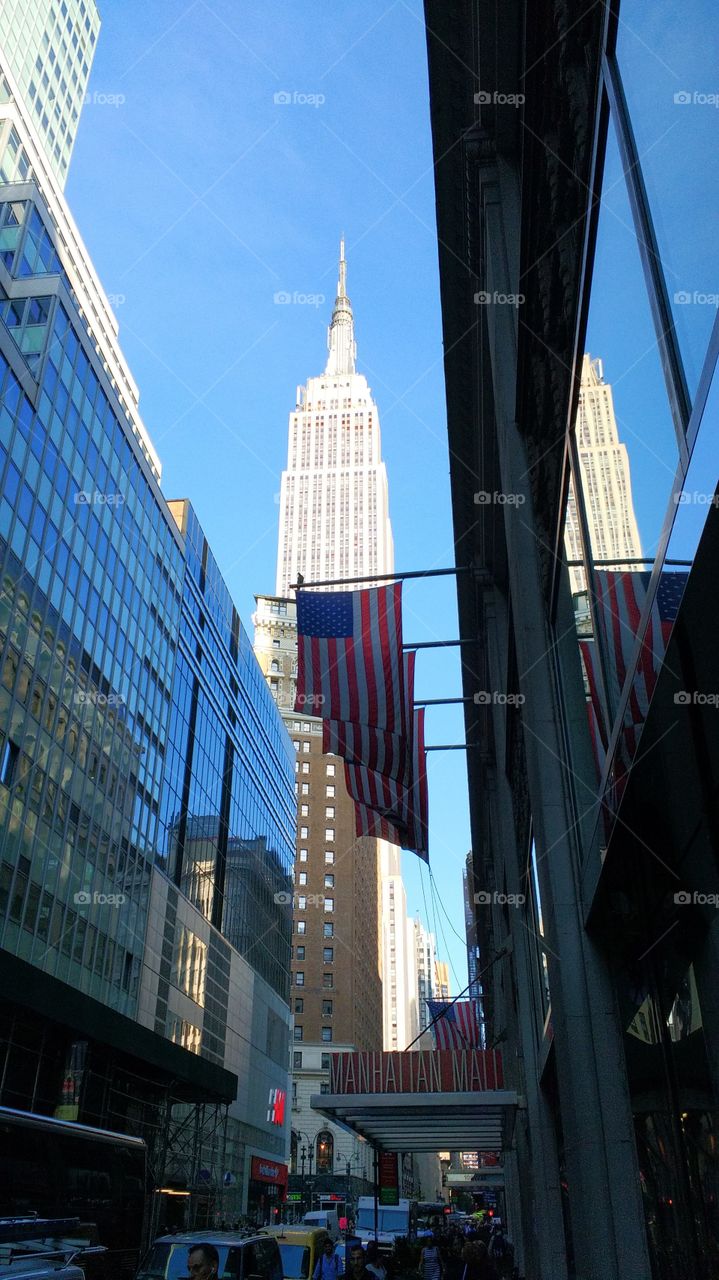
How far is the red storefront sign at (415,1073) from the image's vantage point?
56.2 feet

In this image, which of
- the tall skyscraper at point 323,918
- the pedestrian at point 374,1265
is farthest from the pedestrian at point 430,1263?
the tall skyscraper at point 323,918

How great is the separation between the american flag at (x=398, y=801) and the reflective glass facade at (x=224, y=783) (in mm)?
27592

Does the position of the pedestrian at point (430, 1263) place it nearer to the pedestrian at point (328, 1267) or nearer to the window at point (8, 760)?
the pedestrian at point (328, 1267)

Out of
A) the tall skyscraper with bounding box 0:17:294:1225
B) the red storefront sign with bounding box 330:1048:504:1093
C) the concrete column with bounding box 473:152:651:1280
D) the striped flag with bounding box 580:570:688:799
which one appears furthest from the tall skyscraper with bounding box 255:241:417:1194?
the striped flag with bounding box 580:570:688:799

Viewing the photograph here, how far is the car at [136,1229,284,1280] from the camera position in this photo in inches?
462

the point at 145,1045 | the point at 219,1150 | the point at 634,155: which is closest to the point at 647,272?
the point at 634,155

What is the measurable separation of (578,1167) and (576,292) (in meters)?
7.63

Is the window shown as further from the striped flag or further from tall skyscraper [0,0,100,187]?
tall skyscraper [0,0,100,187]

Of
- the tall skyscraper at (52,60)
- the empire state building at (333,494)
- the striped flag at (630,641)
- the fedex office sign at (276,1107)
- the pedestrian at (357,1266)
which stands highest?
the empire state building at (333,494)

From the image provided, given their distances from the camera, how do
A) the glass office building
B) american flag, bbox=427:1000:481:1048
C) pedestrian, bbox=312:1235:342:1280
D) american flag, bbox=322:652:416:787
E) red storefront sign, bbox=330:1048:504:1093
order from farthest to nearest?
american flag, bbox=427:1000:481:1048 < pedestrian, bbox=312:1235:342:1280 < red storefront sign, bbox=330:1048:504:1093 < american flag, bbox=322:652:416:787 < the glass office building

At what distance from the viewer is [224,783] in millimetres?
58188

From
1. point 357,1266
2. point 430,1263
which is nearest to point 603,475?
point 357,1266

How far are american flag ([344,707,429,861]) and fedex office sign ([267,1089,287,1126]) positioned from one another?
56.6m

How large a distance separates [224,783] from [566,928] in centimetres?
5030
